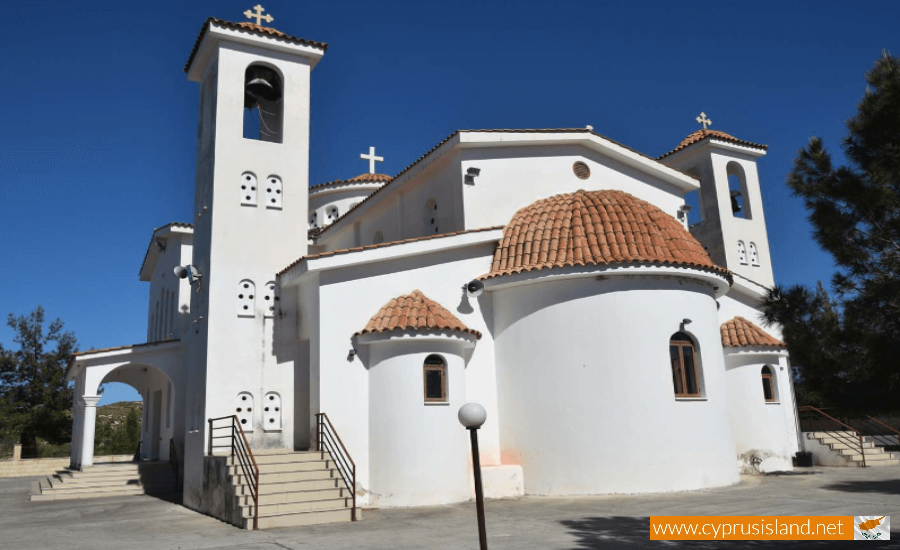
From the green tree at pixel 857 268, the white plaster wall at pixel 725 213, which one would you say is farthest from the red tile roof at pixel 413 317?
the white plaster wall at pixel 725 213

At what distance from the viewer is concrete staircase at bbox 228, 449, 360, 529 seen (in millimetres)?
11062

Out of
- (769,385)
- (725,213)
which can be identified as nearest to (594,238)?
(769,385)

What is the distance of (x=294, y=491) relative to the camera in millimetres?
11617

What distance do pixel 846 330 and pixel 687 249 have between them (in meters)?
6.04

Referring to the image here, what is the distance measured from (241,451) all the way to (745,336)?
39.9ft

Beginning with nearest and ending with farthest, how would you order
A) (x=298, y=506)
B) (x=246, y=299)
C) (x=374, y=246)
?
(x=298, y=506) < (x=374, y=246) < (x=246, y=299)

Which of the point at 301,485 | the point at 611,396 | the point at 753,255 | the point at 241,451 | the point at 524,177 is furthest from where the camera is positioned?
the point at 753,255

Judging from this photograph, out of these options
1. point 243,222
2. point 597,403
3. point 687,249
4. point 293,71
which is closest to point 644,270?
point 687,249

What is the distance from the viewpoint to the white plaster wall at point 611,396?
1352 cm

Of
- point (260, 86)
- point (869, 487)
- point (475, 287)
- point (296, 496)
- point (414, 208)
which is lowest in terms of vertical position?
point (869, 487)

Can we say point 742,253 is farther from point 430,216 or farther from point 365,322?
point 365,322

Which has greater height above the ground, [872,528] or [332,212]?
[332,212]

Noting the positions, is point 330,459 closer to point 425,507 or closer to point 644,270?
point 425,507

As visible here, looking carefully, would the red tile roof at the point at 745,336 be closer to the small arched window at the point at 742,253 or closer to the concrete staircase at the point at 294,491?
the small arched window at the point at 742,253
